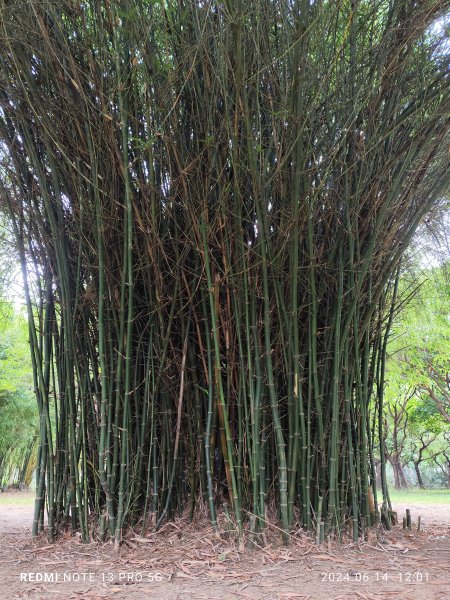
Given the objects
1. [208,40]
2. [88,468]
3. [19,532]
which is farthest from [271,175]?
[19,532]

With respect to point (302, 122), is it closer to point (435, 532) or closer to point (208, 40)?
point (208, 40)

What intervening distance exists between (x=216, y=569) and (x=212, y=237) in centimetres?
145

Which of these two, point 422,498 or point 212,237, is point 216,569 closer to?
point 212,237

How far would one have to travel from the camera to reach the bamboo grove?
2.24 m

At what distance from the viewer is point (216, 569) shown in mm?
2104

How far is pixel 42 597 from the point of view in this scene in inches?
71.8

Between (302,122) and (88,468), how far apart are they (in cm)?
199
